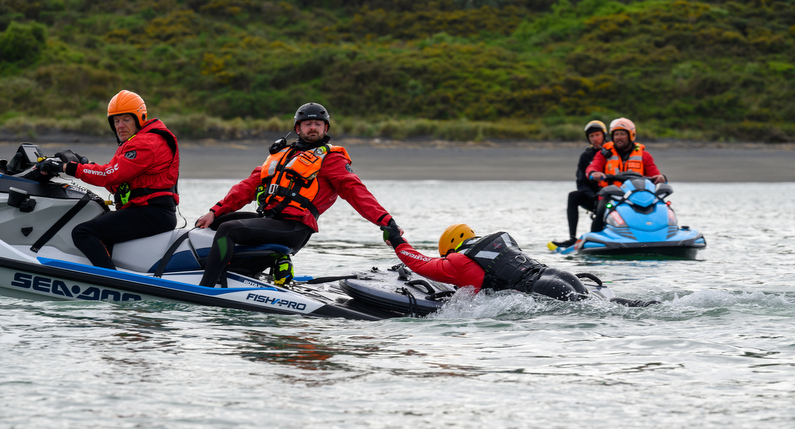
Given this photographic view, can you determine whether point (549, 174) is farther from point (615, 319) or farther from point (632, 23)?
point (632, 23)

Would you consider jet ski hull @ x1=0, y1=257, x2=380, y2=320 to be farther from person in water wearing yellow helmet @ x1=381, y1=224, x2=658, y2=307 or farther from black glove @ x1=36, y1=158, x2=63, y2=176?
black glove @ x1=36, y1=158, x2=63, y2=176

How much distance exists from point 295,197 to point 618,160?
628 centimetres

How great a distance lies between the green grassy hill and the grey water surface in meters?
26.9

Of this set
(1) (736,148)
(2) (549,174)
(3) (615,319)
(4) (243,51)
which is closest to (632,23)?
(1) (736,148)

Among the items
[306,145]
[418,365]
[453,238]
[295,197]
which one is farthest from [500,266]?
[306,145]

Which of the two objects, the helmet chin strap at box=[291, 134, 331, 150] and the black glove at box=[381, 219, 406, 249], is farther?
the helmet chin strap at box=[291, 134, 331, 150]

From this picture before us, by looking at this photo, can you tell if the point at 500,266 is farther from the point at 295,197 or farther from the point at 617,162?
the point at 617,162

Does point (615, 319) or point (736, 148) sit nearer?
point (615, 319)

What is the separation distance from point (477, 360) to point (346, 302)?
148 cm

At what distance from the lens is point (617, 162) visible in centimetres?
1178

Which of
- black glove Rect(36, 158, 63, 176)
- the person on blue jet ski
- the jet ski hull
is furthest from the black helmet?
the person on blue jet ski

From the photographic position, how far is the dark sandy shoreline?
1038 inches

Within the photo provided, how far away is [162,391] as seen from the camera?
16.2ft

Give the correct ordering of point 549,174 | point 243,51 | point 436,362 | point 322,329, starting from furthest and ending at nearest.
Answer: point 243,51 < point 549,174 < point 322,329 < point 436,362
